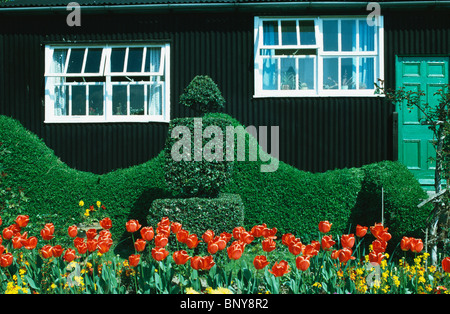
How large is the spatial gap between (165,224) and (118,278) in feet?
1.92

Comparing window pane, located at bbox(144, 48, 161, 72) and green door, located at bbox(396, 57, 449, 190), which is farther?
window pane, located at bbox(144, 48, 161, 72)

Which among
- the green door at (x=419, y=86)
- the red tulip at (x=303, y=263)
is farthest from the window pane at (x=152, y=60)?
the red tulip at (x=303, y=263)

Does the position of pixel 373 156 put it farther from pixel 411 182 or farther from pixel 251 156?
pixel 251 156

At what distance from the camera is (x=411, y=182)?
5.96 m

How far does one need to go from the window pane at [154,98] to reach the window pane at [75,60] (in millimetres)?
1723

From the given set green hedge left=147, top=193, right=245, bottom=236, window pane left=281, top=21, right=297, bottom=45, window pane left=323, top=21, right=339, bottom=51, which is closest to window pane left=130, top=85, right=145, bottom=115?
window pane left=281, top=21, right=297, bottom=45

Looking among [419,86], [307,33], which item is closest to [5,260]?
[307,33]

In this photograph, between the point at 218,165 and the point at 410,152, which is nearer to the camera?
the point at 218,165

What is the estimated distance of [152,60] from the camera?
899 cm

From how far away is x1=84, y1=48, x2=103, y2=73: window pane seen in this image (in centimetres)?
902

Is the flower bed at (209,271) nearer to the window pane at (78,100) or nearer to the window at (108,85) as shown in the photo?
the window at (108,85)

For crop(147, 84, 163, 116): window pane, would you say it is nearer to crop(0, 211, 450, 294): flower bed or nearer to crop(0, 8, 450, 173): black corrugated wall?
crop(0, 8, 450, 173): black corrugated wall

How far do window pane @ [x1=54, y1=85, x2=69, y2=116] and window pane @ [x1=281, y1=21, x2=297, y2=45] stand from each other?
515 cm

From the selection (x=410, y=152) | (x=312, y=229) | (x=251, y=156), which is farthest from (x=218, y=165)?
(x=410, y=152)
